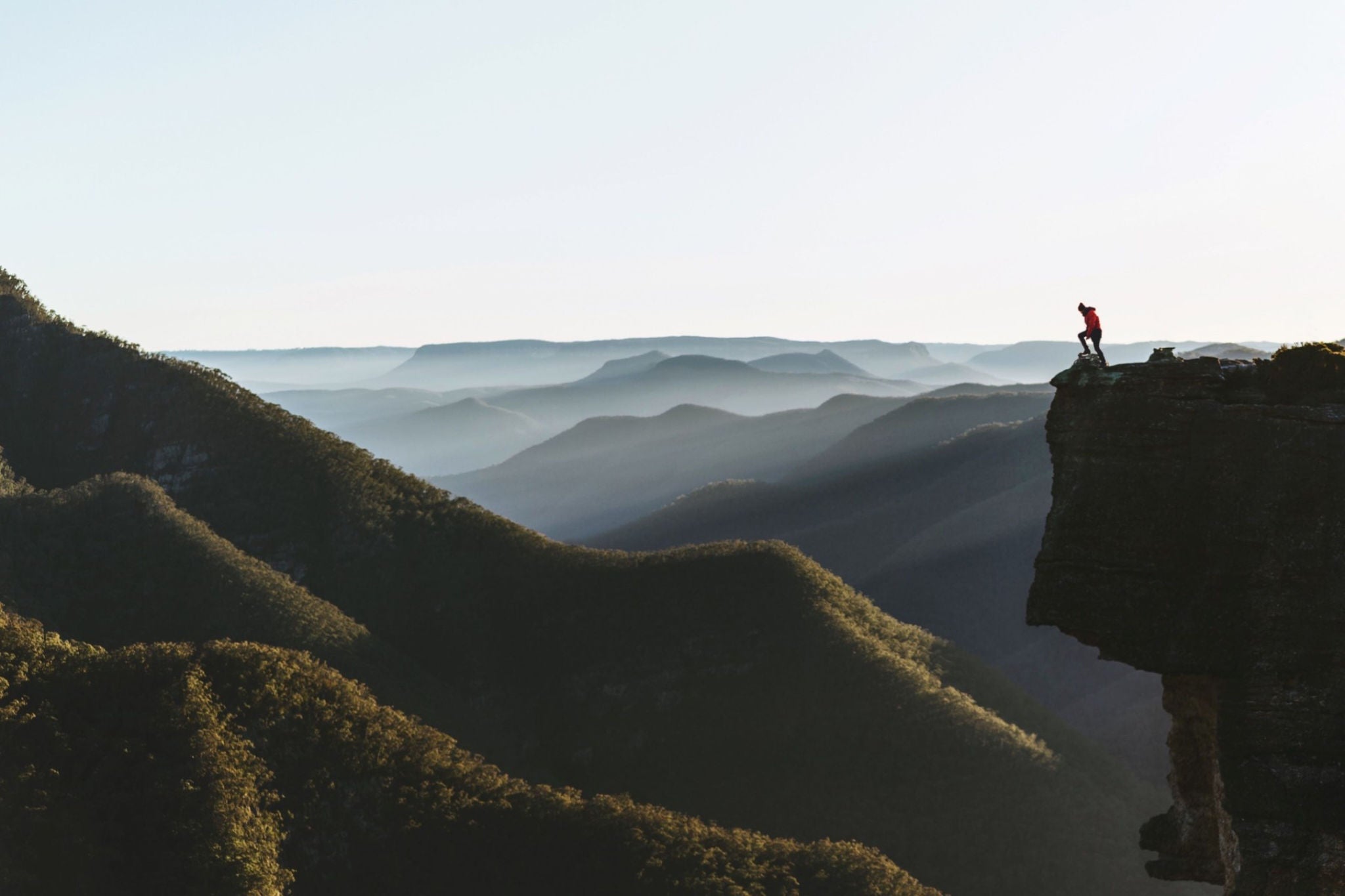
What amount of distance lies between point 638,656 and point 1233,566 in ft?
155

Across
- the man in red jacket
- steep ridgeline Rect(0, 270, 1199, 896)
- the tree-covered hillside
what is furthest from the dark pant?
steep ridgeline Rect(0, 270, 1199, 896)

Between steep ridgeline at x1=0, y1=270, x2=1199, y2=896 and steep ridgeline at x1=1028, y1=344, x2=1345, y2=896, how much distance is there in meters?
29.2

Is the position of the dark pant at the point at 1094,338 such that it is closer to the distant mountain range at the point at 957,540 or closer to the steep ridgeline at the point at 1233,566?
the steep ridgeline at the point at 1233,566

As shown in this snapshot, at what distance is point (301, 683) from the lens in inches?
1764

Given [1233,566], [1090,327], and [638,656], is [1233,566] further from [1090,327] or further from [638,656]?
[638,656]

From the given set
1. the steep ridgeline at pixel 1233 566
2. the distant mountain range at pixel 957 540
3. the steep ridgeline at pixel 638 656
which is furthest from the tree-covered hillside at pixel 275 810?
the distant mountain range at pixel 957 540

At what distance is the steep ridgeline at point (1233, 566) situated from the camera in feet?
66.8

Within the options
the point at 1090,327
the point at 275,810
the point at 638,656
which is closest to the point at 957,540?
the point at 638,656

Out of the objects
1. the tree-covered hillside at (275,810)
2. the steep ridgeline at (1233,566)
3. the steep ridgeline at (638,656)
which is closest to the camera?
the steep ridgeline at (1233,566)

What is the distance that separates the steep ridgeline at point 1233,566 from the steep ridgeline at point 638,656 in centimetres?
2916

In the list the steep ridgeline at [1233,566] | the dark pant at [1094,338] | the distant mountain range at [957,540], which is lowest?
the distant mountain range at [957,540]

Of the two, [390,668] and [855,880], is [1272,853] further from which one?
[390,668]

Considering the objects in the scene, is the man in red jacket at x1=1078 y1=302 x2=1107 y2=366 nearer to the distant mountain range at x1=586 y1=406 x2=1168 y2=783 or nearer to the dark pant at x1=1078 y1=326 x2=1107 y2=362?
the dark pant at x1=1078 y1=326 x2=1107 y2=362

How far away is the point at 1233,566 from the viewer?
69.5 ft
